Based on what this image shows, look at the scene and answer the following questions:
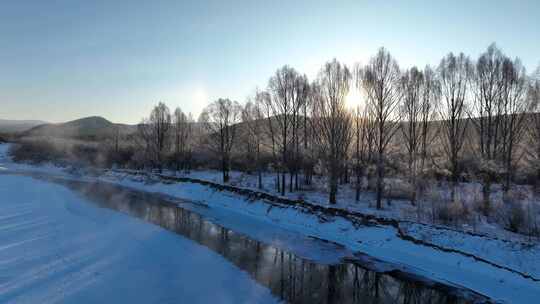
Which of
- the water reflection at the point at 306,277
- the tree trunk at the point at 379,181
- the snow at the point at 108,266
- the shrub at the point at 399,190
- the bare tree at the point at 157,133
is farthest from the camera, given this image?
the bare tree at the point at 157,133

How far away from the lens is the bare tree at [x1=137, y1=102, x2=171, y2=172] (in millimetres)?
51688

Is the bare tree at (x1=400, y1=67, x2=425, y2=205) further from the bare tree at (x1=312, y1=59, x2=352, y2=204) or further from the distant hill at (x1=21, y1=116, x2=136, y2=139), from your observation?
the distant hill at (x1=21, y1=116, x2=136, y2=139)

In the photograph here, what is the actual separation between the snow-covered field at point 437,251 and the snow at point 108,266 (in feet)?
17.2

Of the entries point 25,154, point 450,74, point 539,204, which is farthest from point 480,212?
point 25,154

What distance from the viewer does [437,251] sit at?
12969 mm

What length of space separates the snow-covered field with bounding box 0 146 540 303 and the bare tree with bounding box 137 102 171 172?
3325 centimetres

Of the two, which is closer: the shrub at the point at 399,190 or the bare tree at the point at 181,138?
the shrub at the point at 399,190

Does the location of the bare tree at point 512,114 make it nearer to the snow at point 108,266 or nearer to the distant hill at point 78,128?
the snow at point 108,266

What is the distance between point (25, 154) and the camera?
73.6 metres

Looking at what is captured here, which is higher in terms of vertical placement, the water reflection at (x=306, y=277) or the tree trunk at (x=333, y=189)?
the tree trunk at (x=333, y=189)

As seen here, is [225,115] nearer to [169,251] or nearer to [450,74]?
[450,74]

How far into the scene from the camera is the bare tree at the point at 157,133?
5169 cm

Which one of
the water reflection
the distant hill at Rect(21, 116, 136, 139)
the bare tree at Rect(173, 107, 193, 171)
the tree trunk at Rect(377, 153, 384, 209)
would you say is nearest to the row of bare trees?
the tree trunk at Rect(377, 153, 384, 209)

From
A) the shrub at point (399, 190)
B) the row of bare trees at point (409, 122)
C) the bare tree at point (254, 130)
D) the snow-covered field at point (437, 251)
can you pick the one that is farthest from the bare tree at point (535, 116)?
the bare tree at point (254, 130)
